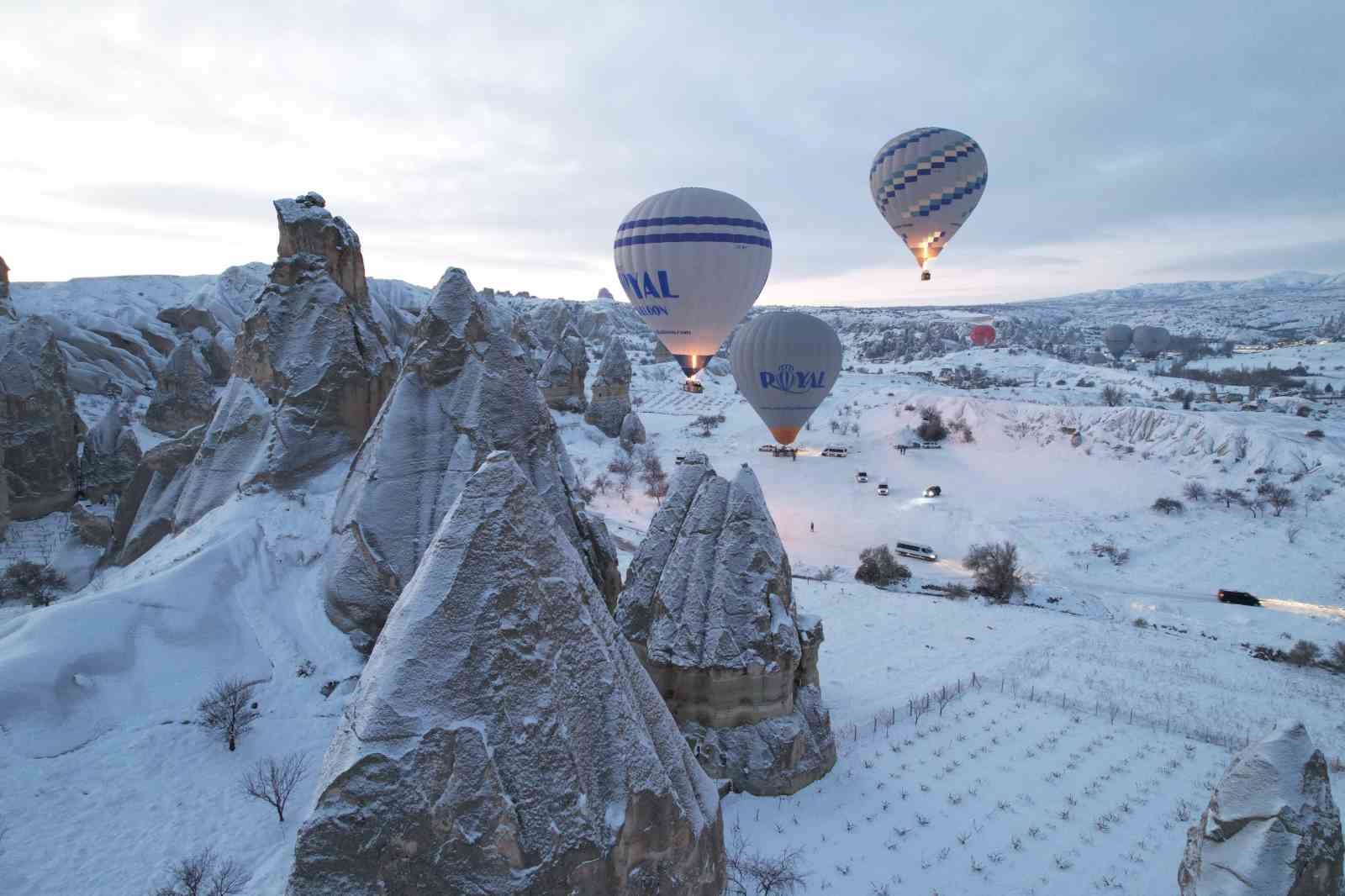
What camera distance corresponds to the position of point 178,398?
34.8m

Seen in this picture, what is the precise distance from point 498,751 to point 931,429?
5360 centimetres

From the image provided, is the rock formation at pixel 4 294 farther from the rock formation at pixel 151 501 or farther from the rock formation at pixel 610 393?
the rock formation at pixel 610 393

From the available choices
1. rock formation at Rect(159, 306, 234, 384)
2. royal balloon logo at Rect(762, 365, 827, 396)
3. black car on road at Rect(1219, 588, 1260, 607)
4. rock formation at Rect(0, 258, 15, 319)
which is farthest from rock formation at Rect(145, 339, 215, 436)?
black car on road at Rect(1219, 588, 1260, 607)

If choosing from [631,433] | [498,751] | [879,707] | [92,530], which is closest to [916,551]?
[879,707]

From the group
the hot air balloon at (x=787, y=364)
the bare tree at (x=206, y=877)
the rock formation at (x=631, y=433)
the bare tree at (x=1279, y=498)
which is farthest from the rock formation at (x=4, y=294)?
the bare tree at (x=1279, y=498)

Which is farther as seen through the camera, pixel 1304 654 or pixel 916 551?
pixel 916 551

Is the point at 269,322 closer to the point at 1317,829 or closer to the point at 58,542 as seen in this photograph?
the point at 58,542

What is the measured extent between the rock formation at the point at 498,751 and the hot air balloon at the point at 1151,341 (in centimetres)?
12009

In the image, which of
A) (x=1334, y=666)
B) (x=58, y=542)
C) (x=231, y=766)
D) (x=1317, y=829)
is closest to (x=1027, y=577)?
(x=1334, y=666)

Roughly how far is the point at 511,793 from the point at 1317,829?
7.00 metres

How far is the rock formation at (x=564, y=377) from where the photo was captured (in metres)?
50.1

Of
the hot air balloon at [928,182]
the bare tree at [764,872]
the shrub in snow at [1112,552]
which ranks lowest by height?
the shrub in snow at [1112,552]

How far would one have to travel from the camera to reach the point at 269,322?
1502cm

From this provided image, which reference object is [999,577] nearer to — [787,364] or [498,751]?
[787,364]
